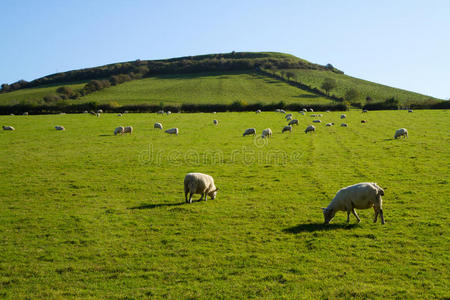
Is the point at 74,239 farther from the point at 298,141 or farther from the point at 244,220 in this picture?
the point at 298,141

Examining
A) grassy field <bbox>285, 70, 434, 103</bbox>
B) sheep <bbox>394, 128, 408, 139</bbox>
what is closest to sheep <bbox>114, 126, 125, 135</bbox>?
sheep <bbox>394, 128, 408, 139</bbox>

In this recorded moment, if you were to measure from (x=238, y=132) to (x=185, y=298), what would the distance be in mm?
32568

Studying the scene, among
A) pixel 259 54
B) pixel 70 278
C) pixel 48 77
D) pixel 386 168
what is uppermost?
pixel 259 54

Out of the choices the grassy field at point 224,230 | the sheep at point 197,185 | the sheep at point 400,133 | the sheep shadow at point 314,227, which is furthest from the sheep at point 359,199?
the sheep at point 400,133

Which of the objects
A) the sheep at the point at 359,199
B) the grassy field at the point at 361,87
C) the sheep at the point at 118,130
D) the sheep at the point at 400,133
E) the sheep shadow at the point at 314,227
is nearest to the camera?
the sheep at the point at 359,199

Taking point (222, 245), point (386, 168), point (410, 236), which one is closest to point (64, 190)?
point (222, 245)

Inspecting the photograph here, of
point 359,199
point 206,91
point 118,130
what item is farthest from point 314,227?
point 206,91

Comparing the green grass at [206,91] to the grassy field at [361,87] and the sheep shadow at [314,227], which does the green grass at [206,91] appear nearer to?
the grassy field at [361,87]

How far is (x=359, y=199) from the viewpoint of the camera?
11.0 m

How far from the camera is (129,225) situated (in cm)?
1196

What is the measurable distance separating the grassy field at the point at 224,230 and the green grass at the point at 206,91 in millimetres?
71135

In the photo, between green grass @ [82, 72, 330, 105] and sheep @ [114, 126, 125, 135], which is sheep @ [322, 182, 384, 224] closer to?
sheep @ [114, 126, 125, 135]

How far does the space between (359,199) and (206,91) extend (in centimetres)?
10402

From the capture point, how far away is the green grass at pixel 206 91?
3893 inches
